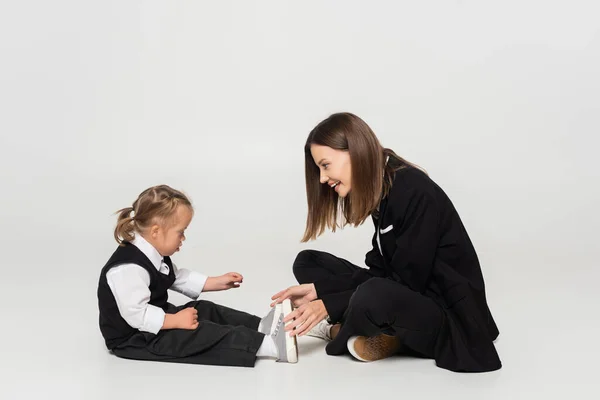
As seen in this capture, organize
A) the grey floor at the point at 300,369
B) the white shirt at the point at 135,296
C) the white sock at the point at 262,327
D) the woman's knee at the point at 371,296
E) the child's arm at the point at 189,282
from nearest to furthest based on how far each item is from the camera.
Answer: the grey floor at the point at 300,369, the woman's knee at the point at 371,296, the white shirt at the point at 135,296, the white sock at the point at 262,327, the child's arm at the point at 189,282

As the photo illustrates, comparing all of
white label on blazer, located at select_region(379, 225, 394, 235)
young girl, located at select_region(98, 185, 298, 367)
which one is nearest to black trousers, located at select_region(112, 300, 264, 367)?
young girl, located at select_region(98, 185, 298, 367)

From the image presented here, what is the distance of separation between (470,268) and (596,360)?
1.75 ft

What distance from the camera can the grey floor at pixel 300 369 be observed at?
2.75m

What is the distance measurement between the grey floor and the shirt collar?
0.36 metres

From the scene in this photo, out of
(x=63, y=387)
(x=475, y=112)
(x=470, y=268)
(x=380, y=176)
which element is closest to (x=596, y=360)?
(x=470, y=268)

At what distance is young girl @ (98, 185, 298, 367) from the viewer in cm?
302

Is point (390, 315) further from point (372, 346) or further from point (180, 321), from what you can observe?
point (180, 321)

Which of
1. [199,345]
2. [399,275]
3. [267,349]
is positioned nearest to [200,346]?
[199,345]

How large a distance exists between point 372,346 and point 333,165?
64cm

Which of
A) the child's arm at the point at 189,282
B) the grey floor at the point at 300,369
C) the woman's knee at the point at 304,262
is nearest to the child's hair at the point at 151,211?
the child's arm at the point at 189,282

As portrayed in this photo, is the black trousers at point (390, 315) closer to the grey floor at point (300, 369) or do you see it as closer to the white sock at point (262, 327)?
the grey floor at point (300, 369)

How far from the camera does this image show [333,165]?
307 cm

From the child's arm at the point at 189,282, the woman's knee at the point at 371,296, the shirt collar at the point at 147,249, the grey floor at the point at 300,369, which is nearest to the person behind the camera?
the grey floor at the point at 300,369

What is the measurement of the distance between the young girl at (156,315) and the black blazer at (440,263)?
393mm
